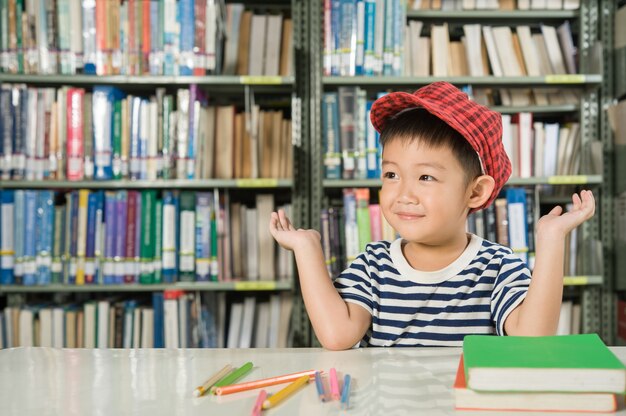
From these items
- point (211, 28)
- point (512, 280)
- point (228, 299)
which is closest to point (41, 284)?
point (228, 299)

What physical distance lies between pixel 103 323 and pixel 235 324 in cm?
51

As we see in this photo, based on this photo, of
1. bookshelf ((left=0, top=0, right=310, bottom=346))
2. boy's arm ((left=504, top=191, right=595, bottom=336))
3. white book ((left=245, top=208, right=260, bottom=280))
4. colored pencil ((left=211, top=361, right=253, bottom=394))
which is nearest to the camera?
colored pencil ((left=211, top=361, right=253, bottom=394))

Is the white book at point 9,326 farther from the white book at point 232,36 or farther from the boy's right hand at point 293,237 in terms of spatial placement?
the boy's right hand at point 293,237

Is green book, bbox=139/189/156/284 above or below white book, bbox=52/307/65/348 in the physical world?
above

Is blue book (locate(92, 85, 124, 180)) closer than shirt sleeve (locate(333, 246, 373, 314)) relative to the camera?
No

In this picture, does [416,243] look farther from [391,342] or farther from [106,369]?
[106,369]

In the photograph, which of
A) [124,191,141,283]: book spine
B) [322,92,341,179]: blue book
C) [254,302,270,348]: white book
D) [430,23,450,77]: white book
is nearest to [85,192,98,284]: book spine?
[124,191,141,283]: book spine

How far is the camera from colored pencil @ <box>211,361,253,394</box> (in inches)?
25.7

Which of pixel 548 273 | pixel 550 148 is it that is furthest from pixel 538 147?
pixel 548 273

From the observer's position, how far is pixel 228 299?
→ 2666 mm

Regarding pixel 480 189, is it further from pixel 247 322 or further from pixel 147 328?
pixel 147 328

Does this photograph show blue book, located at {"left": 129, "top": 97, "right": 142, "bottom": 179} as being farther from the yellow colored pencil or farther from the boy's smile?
the yellow colored pencil

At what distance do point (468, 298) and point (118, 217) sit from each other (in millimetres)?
1679

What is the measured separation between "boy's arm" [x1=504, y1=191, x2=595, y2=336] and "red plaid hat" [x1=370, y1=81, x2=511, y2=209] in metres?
0.18
